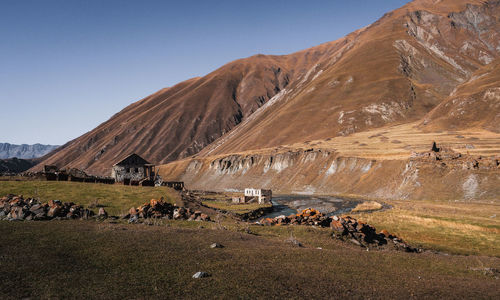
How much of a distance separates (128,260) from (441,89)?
202 m

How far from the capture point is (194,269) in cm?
1390

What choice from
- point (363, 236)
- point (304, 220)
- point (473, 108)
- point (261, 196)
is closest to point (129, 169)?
point (261, 196)

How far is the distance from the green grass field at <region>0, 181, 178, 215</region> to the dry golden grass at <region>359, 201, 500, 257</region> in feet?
87.7

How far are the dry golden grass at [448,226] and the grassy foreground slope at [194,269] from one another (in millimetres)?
11498

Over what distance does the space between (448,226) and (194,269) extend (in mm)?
36290

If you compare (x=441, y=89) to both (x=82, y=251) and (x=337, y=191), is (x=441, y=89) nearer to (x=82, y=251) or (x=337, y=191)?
(x=337, y=191)

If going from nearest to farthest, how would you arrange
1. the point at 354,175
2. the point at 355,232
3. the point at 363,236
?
the point at 363,236
the point at 355,232
the point at 354,175

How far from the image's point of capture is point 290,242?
22062 mm

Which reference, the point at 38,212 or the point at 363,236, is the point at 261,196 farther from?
the point at 38,212

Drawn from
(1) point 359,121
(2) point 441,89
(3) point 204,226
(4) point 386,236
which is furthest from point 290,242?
(2) point 441,89

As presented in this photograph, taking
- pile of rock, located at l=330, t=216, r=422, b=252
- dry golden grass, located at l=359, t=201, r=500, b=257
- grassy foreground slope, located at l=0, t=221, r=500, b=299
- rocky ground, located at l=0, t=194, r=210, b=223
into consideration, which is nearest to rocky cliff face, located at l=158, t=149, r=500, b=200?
dry golden grass, located at l=359, t=201, r=500, b=257

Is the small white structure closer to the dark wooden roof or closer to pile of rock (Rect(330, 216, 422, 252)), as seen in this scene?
the dark wooden roof

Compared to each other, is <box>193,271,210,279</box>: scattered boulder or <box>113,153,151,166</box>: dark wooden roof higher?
<box>113,153,151,166</box>: dark wooden roof

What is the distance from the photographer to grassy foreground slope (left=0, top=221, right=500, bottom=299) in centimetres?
1166
